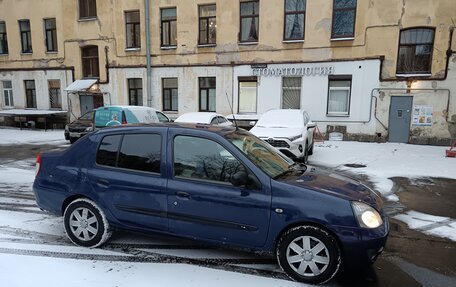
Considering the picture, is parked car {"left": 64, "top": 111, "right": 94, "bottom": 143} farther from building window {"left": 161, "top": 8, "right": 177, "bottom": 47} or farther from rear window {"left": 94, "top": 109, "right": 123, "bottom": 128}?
building window {"left": 161, "top": 8, "right": 177, "bottom": 47}

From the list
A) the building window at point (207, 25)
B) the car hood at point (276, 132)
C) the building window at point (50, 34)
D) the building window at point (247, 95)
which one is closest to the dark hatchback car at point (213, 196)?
the car hood at point (276, 132)

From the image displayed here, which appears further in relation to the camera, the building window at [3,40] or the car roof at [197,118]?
the building window at [3,40]

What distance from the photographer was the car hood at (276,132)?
955cm

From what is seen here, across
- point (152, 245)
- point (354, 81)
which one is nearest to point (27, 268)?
point (152, 245)

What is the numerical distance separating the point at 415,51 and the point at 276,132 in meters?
9.42

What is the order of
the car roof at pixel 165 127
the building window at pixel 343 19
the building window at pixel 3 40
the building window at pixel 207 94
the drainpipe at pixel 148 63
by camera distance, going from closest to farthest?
the car roof at pixel 165 127 → the building window at pixel 343 19 → the building window at pixel 207 94 → the drainpipe at pixel 148 63 → the building window at pixel 3 40

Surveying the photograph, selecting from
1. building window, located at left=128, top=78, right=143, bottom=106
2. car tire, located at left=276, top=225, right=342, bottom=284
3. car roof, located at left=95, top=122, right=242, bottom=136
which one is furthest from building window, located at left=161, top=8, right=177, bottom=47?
car tire, located at left=276, top=225, right=342, bottom=284

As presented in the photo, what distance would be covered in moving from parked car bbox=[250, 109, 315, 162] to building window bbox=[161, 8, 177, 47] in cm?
983

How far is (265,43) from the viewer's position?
17.0 m

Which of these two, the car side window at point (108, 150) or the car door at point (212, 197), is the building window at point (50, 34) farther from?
the car door at point (212, 197)

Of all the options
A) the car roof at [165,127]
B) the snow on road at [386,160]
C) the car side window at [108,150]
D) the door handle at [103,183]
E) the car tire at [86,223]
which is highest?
the car roof at [165,127]

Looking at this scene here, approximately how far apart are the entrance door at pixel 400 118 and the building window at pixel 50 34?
66.7 ft

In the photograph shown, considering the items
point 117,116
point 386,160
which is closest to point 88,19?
point 117,116

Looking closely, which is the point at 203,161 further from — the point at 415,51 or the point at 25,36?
the point at 25,36
